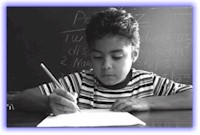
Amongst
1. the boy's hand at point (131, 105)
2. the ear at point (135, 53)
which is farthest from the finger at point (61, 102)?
the ear at point (135, 53)

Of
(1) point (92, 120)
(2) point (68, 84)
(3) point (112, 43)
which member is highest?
(3) point (112, 43)

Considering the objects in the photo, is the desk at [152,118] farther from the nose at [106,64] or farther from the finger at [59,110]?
the nose at [106,64]

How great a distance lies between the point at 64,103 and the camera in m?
0.97

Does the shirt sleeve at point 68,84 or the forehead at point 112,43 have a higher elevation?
the forehead at point 112,43

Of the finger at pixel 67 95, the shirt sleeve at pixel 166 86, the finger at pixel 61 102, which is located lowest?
the finger at pixel 61 102

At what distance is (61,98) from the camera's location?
3.20ft

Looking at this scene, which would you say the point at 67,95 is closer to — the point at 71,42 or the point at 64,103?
the point at 64,103

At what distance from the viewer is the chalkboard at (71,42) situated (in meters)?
1.07

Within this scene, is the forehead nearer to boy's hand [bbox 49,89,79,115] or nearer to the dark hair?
the dark hair

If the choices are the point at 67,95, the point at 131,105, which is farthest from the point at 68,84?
the point at 131,105

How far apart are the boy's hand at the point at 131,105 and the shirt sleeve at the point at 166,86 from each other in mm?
62

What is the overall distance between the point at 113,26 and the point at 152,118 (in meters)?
0.30

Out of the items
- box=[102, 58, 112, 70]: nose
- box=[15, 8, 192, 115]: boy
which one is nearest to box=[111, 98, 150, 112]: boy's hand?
box=[15, 8, 192, 115]: boy
